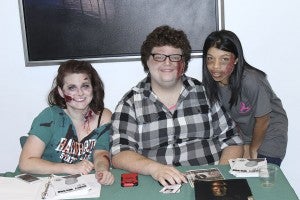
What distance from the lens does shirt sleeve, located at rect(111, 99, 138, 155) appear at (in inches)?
80.5

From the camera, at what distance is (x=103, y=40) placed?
8.25 feet

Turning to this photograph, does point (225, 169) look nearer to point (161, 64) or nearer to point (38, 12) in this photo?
point (161, 64)

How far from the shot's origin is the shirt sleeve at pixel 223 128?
84.2 inches

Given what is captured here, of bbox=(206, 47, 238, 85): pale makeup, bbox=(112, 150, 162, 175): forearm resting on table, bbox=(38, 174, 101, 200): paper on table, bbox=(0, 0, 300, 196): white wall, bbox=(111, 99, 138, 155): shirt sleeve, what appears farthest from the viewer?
bbox=(0, 0, 300, 196): white wall

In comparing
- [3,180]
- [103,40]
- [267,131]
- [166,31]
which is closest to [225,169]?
[267,131]

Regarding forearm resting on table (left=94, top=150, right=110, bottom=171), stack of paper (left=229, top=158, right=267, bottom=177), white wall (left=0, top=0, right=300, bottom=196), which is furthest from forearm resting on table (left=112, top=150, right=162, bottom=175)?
white wall (left=0, top=0, right=300, bottom=196)

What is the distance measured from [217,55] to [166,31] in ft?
0.96

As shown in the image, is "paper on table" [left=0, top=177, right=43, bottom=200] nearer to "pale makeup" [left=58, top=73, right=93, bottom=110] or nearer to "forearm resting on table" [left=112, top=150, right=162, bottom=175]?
"forearm resting on table" [left=112, top=150, right=162, bottom=175]

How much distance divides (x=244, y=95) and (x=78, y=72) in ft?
2.93

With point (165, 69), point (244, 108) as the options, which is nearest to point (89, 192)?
point (165, 69)

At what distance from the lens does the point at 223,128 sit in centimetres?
214

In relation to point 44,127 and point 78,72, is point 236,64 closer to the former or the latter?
point 78,72

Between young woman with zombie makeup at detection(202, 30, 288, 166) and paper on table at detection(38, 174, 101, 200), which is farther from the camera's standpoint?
young woman with zombie makeup at detection(202, 30, 288, 166)

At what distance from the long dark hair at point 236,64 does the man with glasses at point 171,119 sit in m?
0.08
